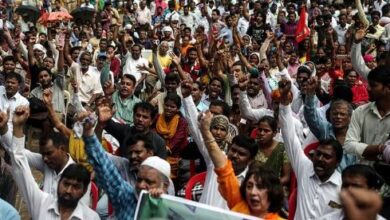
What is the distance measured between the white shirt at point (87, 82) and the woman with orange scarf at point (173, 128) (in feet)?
11.2

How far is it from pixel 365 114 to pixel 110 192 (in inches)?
71.2

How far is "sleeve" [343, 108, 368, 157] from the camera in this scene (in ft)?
14.0

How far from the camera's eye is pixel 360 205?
174 centimetres

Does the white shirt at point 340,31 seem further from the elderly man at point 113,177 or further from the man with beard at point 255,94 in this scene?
the elderly man at point 113,177

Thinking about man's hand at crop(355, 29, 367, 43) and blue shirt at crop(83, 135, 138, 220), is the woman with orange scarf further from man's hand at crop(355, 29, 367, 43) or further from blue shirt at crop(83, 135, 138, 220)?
blue shirt at crop(83, 135, 138, 220)

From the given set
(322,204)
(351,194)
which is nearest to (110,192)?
(322,204)

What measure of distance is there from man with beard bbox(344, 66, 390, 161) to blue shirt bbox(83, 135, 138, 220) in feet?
4.92

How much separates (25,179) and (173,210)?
125 cm

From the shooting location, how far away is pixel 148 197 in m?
3.29

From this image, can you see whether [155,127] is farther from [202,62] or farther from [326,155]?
[202,62]

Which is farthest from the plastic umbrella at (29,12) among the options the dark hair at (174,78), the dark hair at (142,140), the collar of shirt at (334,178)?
the collar of shirt at (334,178)

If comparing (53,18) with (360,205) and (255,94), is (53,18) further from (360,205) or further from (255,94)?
(360,205)

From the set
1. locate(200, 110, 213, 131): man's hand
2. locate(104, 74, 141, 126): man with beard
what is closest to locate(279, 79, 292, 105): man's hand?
locate(200, 110, 213, 131): man's hand

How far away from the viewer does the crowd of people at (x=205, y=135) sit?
3787 mm
